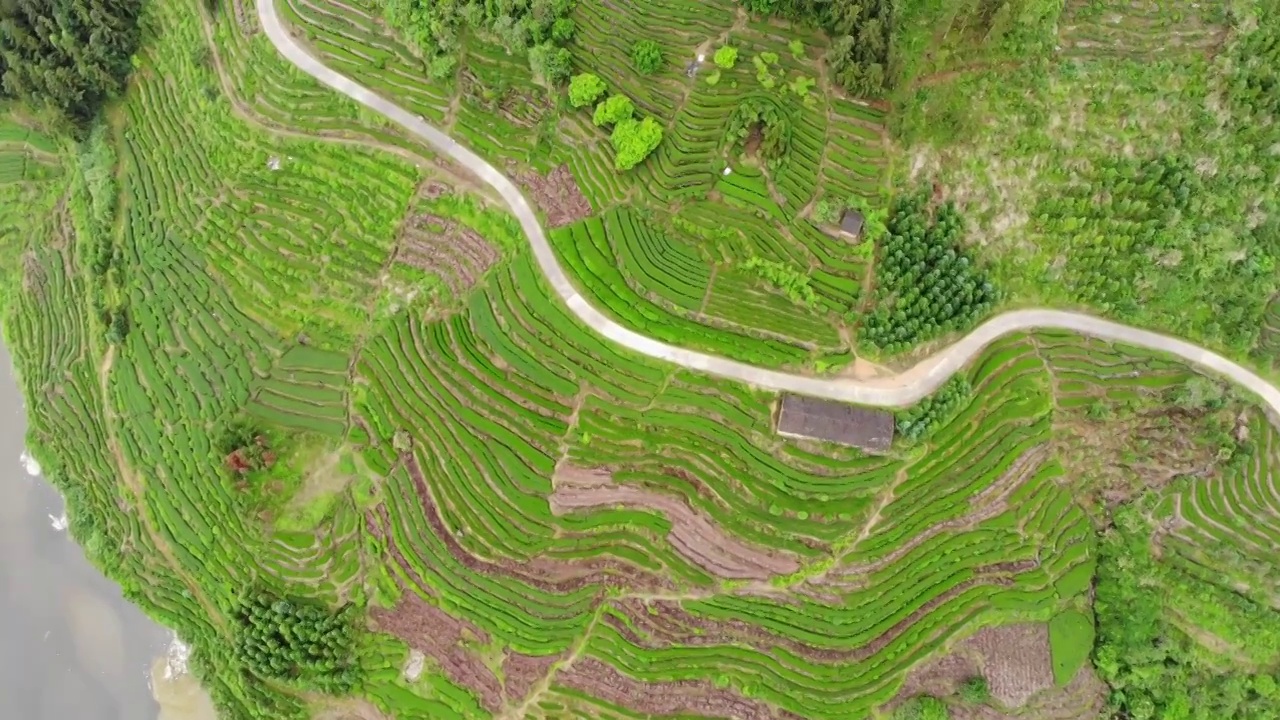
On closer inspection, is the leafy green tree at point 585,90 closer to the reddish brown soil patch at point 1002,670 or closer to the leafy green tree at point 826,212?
the leafy green tree at point 826,212

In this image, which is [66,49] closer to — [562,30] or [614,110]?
[562,30]

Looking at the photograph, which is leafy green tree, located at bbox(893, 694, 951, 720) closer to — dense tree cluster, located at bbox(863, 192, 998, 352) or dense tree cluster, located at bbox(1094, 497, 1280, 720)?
dense tree cluster, located at bbox(1094, 497, 1280, 720)

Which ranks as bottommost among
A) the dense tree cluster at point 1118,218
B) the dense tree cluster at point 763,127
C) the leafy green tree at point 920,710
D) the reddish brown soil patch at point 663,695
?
the reddish brown soil patch at point 663,695

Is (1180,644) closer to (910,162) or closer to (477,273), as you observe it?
(910,162)

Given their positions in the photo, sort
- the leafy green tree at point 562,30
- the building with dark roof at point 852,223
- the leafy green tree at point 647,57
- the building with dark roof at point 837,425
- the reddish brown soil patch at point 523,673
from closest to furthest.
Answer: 1. the building with dark roof at point 837,425
2. the reddish brown soil patch at point 523,673
3. the building with dark roof at point 852,223
4. the leafy green tree at point 647,57
5. the leafy green tree at point 562,30

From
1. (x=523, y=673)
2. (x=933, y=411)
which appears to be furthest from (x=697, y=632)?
(x=933, y=411)

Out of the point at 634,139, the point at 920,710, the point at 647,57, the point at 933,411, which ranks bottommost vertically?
the point at 920,710

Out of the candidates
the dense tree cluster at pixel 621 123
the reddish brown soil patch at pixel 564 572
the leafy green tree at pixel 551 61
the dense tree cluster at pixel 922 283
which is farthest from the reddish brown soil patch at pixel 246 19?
the dense tree cluster at pixel 922 283
